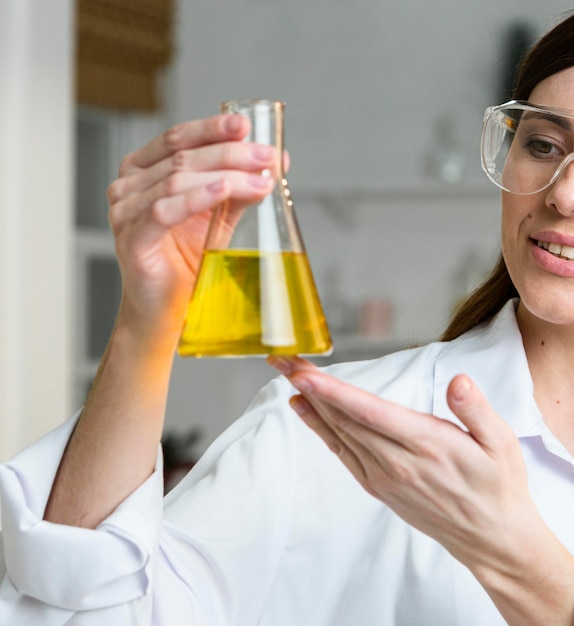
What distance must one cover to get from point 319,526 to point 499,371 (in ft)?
1.09

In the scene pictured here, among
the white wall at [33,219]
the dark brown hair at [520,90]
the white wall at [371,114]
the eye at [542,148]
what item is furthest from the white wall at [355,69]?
the eye at [542,148]

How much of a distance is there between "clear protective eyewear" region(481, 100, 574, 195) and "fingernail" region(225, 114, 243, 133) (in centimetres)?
56

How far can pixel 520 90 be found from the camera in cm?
153

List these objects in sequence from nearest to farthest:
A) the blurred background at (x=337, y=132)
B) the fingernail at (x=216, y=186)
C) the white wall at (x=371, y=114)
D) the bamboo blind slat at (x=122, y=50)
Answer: the fingernail at (x=216, y=186) → the bamboo blind slat at (x=122, y=50) → the blurred background at (x=337, y=132) → the white wall at (x=371, y=114)

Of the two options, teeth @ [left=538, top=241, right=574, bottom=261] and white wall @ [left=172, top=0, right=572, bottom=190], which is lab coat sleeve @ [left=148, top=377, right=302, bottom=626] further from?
white wall @ [left=172, top=0, right=572, bottom=190]

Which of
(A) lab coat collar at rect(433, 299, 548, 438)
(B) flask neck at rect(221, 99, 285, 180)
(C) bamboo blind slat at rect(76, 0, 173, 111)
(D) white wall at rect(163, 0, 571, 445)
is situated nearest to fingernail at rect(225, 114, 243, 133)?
(B) flask neck at rect(221, 99, 285, 180)

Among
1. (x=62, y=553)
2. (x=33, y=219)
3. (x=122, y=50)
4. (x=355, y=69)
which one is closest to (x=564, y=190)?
(x=62, y=553)

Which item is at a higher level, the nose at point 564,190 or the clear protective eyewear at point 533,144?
the clear protective eyewear at point 533,144

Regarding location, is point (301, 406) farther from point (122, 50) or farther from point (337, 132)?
point (337, 132)

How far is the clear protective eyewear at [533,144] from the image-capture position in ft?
4.32

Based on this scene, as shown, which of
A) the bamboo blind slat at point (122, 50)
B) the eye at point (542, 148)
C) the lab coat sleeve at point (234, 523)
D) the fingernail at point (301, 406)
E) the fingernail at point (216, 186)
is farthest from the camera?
the bamboo blind slat at point (122, 50)

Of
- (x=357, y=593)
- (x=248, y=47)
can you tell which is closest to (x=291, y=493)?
(x=357, y=593)

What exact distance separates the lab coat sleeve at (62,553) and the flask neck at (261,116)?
1.29ft

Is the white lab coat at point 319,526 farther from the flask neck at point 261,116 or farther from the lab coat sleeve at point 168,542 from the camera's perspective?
the flask neck at point 261,116
